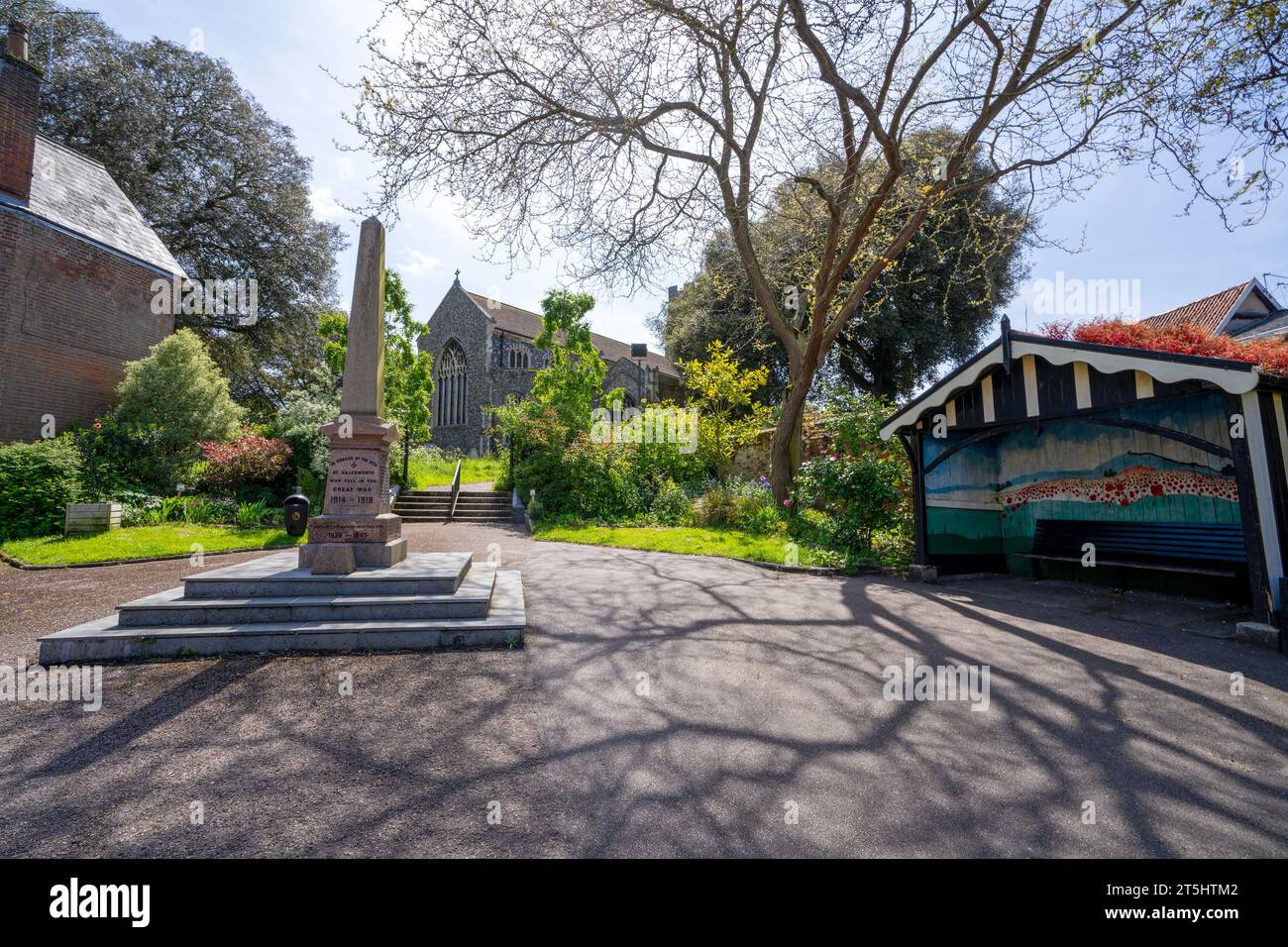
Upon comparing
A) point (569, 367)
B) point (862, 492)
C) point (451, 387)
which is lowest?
point (862, 492)

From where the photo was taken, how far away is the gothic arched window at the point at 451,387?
130 ft

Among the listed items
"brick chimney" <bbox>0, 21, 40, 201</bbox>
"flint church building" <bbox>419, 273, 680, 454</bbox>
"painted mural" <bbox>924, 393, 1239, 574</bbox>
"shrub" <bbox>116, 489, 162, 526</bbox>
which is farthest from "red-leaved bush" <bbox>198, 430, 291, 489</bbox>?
"flint church building" <bbox>419, 273, 680, 454</bbox>

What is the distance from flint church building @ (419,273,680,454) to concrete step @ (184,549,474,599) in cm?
2832

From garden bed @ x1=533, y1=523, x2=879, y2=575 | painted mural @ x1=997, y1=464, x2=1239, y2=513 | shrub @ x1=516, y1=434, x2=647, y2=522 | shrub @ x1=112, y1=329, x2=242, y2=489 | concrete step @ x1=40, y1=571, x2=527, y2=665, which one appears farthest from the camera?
shrub @ x1=516, y1=434, x2=647, y2=522

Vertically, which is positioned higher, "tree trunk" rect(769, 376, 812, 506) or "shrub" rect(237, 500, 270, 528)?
"tree trunk" rect(769, 376, 812, 506)

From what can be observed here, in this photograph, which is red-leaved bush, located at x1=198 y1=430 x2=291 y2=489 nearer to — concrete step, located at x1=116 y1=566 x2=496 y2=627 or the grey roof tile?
the grey roof tile

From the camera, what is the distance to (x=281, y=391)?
2814 centimetres

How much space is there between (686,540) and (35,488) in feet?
45.8

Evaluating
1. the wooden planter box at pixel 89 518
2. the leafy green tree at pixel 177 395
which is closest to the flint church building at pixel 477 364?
the leafy green tree at pixel 177 395

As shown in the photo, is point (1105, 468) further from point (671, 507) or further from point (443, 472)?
point (443, 472)

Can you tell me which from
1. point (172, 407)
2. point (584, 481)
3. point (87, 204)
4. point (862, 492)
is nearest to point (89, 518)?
point (172, 407)

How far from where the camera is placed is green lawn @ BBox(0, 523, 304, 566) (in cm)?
963

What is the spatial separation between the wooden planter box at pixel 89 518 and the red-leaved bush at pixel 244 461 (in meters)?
2.91

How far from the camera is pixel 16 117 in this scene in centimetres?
1440
